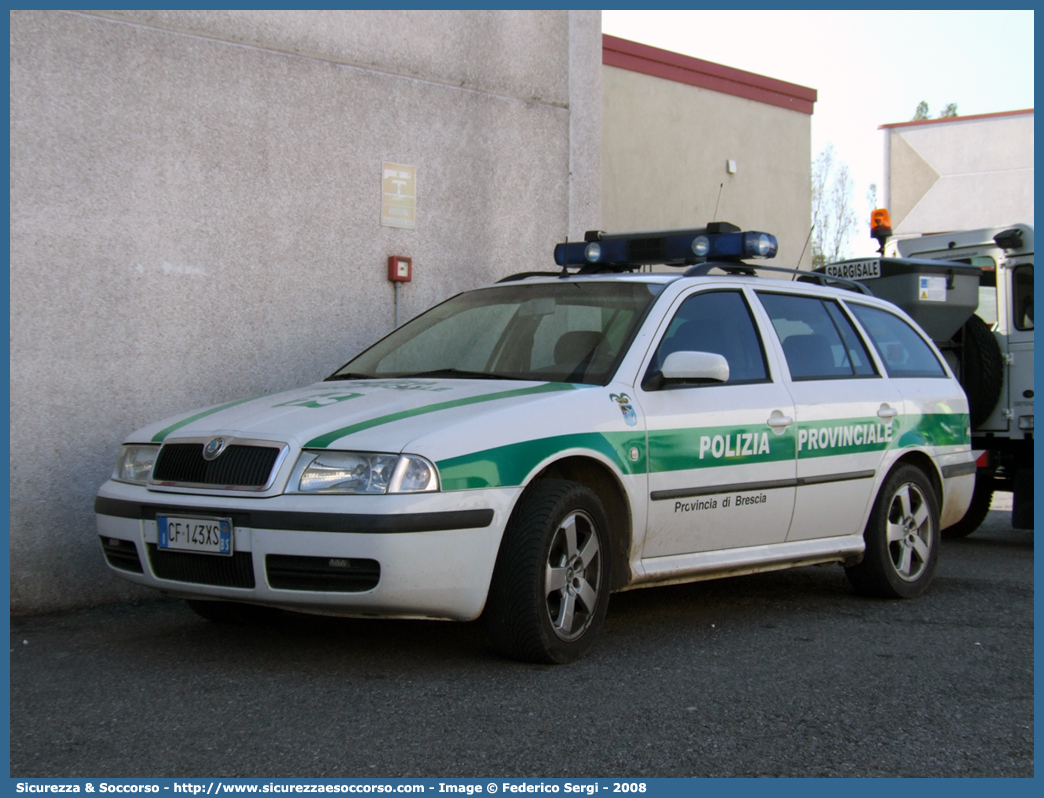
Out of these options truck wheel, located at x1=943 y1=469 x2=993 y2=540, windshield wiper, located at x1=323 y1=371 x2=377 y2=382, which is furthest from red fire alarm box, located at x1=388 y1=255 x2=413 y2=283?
truck wheel, located at x1=943 y1=469 x2=993 y2=540

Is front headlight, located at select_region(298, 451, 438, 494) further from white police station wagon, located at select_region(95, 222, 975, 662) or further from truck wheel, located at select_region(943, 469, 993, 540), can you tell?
truck wheel, located at select_region(943, 469, 993, 540)

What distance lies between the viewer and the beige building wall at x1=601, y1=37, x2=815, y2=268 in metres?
13.8

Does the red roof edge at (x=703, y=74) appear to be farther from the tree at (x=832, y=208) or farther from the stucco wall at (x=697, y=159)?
the tree at (x=832, y=208)

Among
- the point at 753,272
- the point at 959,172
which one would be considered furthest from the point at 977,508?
the point at 959,172

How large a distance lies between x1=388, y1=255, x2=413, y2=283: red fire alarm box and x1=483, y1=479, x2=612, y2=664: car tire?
3.16 meters

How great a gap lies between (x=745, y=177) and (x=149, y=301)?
10358 mm

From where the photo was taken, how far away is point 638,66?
13.8 m

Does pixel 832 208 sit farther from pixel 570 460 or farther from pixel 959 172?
pixel 570 460

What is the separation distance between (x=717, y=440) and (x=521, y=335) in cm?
104

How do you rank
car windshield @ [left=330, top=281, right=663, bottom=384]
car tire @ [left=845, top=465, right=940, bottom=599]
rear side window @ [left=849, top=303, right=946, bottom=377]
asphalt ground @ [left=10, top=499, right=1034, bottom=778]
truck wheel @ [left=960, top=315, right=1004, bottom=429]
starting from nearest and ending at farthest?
asphalt ground @ [left=10, top=499, right=1034, bottom=778], car windshield @ [left=330, top=281, right=663, bottom=384], car tire @ [left=845, top=465, right=940, bottom=599], rear side window @ [left=849, top=303, right=946, bottom=377], truck wheel @ [left=960, top=315, right=1004, bottom=429]

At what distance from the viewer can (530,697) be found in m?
4.27

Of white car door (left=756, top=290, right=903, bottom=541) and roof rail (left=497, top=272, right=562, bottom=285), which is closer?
white car door (left=756, top=290, right=903, bottom=541)

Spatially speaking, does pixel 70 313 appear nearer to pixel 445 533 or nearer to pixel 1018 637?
pixel 445 533

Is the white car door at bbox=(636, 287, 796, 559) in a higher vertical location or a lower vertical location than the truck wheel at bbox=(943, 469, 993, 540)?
higher
